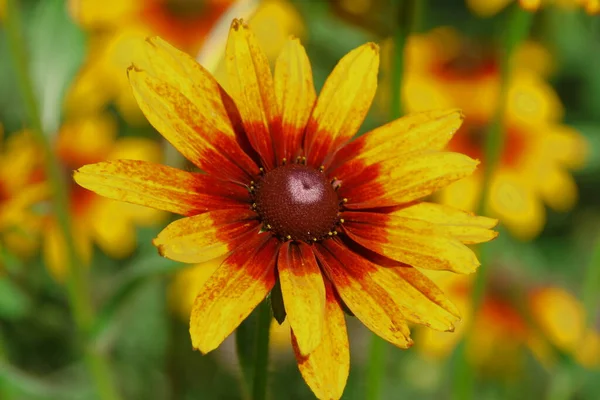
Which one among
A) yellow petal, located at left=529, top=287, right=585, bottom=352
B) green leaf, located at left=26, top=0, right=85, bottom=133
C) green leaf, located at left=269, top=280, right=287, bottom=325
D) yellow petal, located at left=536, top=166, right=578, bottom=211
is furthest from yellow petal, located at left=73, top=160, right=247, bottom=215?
yellow petal, located at left=536, top=166, right=578, bottom=211

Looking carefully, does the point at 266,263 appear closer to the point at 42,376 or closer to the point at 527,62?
the point at 42,376

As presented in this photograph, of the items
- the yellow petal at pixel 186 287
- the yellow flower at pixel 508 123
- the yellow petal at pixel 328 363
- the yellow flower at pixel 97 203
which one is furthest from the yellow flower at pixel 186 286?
the yellow petal at pixel 328 363

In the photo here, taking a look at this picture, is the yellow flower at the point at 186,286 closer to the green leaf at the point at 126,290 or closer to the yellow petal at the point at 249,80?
the green leaf at the point at 126,290

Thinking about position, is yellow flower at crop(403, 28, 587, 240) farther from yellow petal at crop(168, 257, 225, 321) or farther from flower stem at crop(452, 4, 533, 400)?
flower stem at crop(452, 4, 533, 400)

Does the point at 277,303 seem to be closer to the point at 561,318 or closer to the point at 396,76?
the point at 396,76

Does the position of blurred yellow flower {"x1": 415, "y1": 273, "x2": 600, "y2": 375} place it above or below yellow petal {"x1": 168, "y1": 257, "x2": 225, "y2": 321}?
below

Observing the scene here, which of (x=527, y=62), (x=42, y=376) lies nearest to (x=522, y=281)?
(x=527, y=62)
